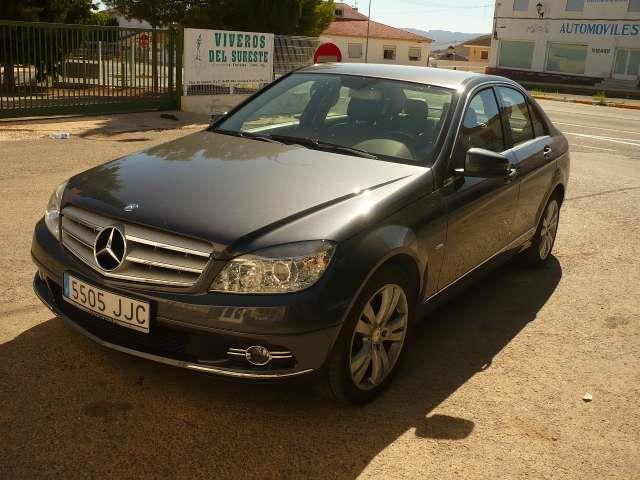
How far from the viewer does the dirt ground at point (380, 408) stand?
2.99m

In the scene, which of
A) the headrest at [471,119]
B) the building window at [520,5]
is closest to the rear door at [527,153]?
the headrest at [471,119]

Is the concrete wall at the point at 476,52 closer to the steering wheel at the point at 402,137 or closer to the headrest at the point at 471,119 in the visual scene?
the headrest at the point at 471,119

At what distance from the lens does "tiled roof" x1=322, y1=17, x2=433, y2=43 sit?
2721 inches

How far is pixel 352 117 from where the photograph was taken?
4.45 metres

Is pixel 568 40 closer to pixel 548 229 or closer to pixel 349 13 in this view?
pixel 349 13

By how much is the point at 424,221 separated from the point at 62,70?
11.8 m

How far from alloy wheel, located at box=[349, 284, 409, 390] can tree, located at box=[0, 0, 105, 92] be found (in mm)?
11309

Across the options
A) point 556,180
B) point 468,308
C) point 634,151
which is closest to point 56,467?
point 468,308

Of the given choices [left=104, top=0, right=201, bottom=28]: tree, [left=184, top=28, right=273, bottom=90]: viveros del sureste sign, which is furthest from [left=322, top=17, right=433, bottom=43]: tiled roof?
[left=184, top=28, right=273, bottom=90]: viveros del sureste sign

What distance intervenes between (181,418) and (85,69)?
12.2m

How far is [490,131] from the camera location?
4.69 m

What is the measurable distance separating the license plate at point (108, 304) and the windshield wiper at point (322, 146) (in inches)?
61.3

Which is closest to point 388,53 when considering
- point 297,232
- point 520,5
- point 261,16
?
point 520,5

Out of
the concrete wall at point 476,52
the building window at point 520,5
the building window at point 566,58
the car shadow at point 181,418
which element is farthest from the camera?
the concrete wall at point 476,52
